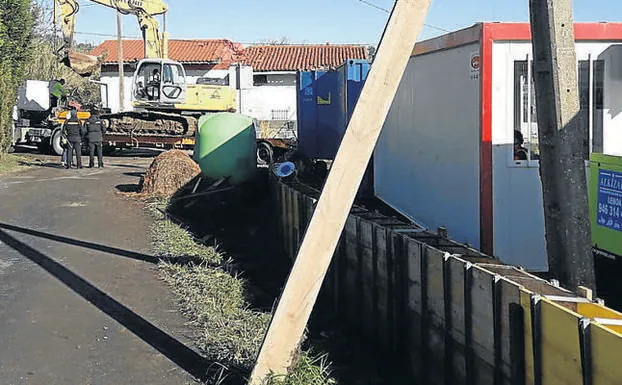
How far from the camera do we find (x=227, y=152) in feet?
53.9

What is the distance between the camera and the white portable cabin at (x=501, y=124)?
9164mm

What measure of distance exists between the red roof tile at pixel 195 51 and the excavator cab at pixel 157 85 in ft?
85.4

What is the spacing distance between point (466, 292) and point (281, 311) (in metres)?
1.32

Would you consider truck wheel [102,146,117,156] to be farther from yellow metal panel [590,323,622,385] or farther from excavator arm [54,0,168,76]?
yellow metal panel [590,323,622,385]

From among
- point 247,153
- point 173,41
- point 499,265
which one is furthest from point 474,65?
Answer: point 173,41

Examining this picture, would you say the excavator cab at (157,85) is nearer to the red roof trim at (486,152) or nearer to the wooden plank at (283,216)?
the wooden plank at (283,216)

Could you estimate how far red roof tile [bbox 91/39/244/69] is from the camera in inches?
2131

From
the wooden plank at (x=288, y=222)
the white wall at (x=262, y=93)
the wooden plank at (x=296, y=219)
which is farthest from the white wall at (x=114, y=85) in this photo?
the wooden plank at (x=296, y=219)

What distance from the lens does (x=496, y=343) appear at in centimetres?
498

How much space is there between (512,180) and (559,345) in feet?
17.6

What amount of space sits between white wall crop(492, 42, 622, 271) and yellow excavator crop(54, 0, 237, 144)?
63.0 feet

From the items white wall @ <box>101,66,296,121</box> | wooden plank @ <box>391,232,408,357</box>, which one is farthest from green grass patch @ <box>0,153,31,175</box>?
white wall @ <box>101,66,296,121</box>

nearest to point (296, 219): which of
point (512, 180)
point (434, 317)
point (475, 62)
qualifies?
point (512, 180)

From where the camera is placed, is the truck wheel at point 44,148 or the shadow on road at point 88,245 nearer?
the shadow on road at point 88,245
